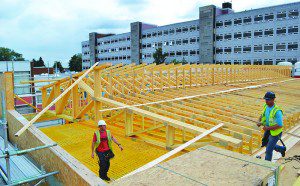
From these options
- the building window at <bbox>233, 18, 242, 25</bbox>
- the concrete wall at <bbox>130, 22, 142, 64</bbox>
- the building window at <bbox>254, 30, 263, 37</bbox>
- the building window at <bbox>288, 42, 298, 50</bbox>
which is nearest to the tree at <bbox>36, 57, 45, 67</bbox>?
the concrete wall at <bbox>130, 22, 142, 64</bbox>

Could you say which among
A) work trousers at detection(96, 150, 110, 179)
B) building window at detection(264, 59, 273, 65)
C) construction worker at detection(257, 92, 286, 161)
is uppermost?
building window at detection(264, 59, 273, 65)

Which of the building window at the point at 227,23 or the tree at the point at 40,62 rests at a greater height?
the building window at the point at 227,23

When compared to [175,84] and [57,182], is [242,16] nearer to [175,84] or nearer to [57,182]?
[175,84]

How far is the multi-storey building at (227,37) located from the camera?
154 ft

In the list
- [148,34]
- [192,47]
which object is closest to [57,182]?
[192,47]

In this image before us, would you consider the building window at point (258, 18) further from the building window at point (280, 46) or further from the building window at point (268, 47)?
the building window at point (280, 46)

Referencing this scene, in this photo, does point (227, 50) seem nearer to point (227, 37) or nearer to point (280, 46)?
point (227, 37)

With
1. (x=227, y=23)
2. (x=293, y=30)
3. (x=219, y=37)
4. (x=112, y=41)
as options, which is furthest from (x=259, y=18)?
(x=112, y=41)

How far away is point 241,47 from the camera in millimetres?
53031

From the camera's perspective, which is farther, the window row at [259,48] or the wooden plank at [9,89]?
the window row at [259,48]

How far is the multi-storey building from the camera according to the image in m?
46.8

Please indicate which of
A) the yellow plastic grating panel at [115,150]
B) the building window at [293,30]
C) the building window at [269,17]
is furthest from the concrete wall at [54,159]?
the building window at [269,17]

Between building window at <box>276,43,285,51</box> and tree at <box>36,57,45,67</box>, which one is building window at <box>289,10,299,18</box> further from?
tree at <box>36,57,45,67</box>

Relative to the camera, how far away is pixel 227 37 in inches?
2160
